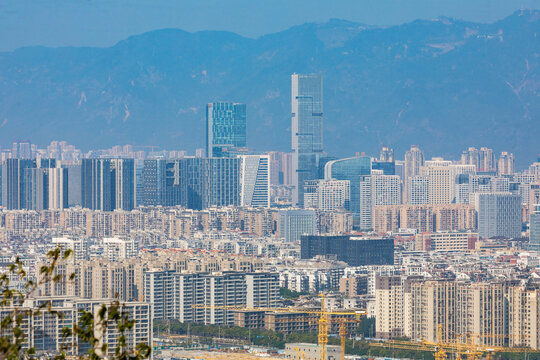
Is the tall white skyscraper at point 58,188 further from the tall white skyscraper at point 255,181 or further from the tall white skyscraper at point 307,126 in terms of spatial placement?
the tall white skyscraper at point 307,126

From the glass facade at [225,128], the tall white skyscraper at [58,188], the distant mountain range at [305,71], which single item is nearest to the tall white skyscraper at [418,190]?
the glass facade at [225,128]

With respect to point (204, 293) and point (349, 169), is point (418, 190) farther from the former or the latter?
point (204, 293)

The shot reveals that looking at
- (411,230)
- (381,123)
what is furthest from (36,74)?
(411,230)

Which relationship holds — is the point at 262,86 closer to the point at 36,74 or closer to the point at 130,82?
the point at 130,82

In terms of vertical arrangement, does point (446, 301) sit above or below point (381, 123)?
below

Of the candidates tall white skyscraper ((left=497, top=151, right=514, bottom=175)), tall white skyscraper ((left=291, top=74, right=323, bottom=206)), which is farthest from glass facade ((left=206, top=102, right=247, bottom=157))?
tall white skyscraper ((left=497, top=151, right=514, bottom=175))

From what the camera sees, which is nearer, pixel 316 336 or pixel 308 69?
pixel 316 336
